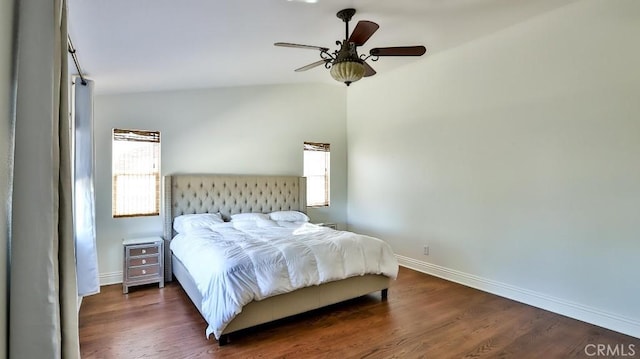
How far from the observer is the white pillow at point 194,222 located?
4.21 m

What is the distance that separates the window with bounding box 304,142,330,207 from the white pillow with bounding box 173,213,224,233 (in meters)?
2.02

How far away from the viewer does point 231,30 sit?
3057mm

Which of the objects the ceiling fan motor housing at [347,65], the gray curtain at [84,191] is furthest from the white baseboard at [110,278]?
the ceiling fan motor housing at [347,65]

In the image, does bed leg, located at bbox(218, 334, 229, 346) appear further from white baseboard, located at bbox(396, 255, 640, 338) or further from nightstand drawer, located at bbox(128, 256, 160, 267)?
A: white baseboard, located at bbox(396, 255, 640, 338)

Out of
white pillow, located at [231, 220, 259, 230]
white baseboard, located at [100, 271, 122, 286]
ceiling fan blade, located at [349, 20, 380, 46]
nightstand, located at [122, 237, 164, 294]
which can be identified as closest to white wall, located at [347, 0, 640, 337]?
ceiling fan blade, located at [349, 20, 380, 46]

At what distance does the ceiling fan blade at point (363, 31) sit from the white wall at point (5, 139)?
2.19 meters

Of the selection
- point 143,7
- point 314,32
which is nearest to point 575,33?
point 314,32

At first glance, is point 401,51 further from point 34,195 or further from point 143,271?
point 143,271

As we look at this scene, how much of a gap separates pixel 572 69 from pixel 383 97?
8.87 ft

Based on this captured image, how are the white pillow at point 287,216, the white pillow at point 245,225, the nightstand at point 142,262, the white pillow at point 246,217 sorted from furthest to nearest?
the white pillow at point 287,216 → the white pillow at point 246,217 → the white pillow at point 245,225 → the nightstand at point 142,262

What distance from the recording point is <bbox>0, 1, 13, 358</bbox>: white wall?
3.21 feet

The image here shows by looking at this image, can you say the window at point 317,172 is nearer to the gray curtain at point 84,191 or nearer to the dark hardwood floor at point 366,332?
the dark hardwood floor at point 366,332

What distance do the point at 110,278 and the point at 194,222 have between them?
1.33 meters

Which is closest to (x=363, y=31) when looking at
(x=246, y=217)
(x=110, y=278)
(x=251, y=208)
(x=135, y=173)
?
(x=246, y=217)
